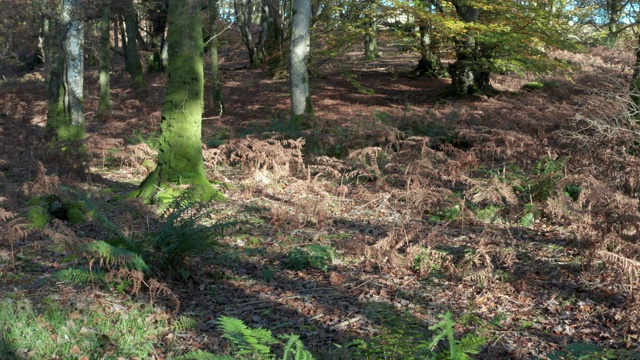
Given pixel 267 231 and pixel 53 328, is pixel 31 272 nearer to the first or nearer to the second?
pixel 53 328

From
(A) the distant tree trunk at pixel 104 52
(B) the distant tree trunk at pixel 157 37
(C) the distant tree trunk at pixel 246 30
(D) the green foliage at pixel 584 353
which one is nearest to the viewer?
(D) the green foliage at pixel 584 353

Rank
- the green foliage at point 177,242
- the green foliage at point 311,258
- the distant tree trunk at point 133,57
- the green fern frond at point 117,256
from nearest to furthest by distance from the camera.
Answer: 1. the green fern frond at point 117,256
2. the green foliage at point 177,242
3. the green foliage at point 311,258
4. the distant tree trunk at point 133,57

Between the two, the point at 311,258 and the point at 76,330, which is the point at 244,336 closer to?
the point at 76,330

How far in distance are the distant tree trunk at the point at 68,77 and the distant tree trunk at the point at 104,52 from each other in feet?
6.26

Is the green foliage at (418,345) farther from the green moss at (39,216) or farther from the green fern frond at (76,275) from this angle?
the green moss at (39,216)

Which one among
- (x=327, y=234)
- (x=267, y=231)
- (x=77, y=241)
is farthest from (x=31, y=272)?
(x=327, y=234)

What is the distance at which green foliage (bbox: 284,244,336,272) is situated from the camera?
21.2ft

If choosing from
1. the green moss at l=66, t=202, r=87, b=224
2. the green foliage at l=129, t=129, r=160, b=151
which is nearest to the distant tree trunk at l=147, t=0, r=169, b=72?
the green foliage at l=129, t=129, r=160, b=151

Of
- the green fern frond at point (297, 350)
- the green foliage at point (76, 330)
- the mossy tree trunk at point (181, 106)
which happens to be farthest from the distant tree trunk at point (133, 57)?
the green fern frond at point (297, 350)

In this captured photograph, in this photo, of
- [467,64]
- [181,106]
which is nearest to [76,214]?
[181,106]

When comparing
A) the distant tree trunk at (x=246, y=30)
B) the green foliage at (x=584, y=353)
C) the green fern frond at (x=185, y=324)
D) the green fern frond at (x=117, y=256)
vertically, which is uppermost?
the distant tree trunk at (x=246, y=30)

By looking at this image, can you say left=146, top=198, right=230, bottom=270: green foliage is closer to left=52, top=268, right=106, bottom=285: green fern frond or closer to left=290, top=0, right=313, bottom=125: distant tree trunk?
left=52, top=268, right=106, bottom=285: green fern frond

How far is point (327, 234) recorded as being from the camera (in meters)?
7.57

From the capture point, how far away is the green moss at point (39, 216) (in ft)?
23.8
